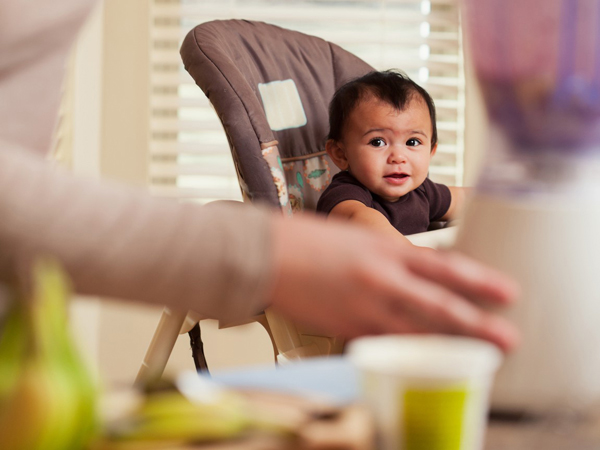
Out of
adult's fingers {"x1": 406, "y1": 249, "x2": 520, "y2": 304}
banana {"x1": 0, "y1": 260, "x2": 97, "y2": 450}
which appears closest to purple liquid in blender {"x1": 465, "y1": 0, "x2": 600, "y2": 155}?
adult's fingers {"x1": 406, "y1": 249, "x2": 520, "y2": 304}

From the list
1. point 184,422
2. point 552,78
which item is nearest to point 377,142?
point 552,78

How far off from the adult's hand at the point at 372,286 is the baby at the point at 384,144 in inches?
46.0

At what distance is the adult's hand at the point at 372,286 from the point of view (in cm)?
43

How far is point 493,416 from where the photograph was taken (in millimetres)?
534

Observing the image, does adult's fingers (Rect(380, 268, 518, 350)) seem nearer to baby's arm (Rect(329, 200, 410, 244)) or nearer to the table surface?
the table surface

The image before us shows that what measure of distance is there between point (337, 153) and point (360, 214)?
0.23 meters

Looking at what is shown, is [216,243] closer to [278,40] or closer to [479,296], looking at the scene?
[479,296]

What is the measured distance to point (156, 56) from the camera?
2.34 meters

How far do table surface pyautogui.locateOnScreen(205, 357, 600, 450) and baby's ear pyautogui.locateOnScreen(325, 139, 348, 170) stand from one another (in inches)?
44.3

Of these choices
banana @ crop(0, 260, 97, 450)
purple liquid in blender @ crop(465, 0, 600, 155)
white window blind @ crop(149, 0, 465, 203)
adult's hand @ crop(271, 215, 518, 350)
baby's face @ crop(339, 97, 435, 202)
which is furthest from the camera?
white window blind @ crop(149, 0, 465, 203)

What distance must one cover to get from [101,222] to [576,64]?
348 mm

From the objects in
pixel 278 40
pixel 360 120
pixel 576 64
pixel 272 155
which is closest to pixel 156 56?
pixel 278 40

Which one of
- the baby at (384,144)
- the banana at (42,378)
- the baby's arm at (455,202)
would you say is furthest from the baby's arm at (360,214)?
the banana at (42,378)

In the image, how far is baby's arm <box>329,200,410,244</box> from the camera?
4.86ft
